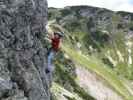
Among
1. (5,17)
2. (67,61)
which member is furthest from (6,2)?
(67,61)

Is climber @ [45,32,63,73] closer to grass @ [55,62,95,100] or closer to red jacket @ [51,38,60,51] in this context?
red jacket @ [51,38,60,51]

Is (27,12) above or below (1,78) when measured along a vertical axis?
above

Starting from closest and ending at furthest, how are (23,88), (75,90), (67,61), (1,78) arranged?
(1,78) < (23,88) < (75,90) < (67,61)

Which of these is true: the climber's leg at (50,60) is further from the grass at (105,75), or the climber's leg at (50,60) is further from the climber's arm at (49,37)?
the grass at (105,75)

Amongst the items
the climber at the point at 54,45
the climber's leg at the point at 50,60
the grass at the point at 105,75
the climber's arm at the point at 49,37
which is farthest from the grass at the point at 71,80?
the climber at the point at 54,45

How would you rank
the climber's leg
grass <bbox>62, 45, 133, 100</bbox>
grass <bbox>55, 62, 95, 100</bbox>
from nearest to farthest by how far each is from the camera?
the climber's leg < grass <bbox>55, 62, 95, 100</bbox> < grass <bbox>62, 45, 133, 100</bbox>

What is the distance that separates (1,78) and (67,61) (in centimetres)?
7243

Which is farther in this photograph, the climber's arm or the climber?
the climber's arm

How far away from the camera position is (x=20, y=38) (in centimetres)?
3347

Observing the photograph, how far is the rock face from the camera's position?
31.6 m

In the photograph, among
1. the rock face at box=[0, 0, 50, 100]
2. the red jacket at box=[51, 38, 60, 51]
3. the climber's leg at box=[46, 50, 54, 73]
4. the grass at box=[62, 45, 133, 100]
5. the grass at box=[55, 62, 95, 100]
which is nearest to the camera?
the rock face at box=[0, 0, 50, 100]

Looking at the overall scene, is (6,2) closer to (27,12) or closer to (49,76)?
(27,12)

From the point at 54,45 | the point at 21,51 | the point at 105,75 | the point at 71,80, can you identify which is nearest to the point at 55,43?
the point at 54,45

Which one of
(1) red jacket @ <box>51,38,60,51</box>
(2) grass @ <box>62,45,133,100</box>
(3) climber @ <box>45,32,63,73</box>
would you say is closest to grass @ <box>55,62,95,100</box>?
(2) grass @ <box>62,45,133,100</box>
